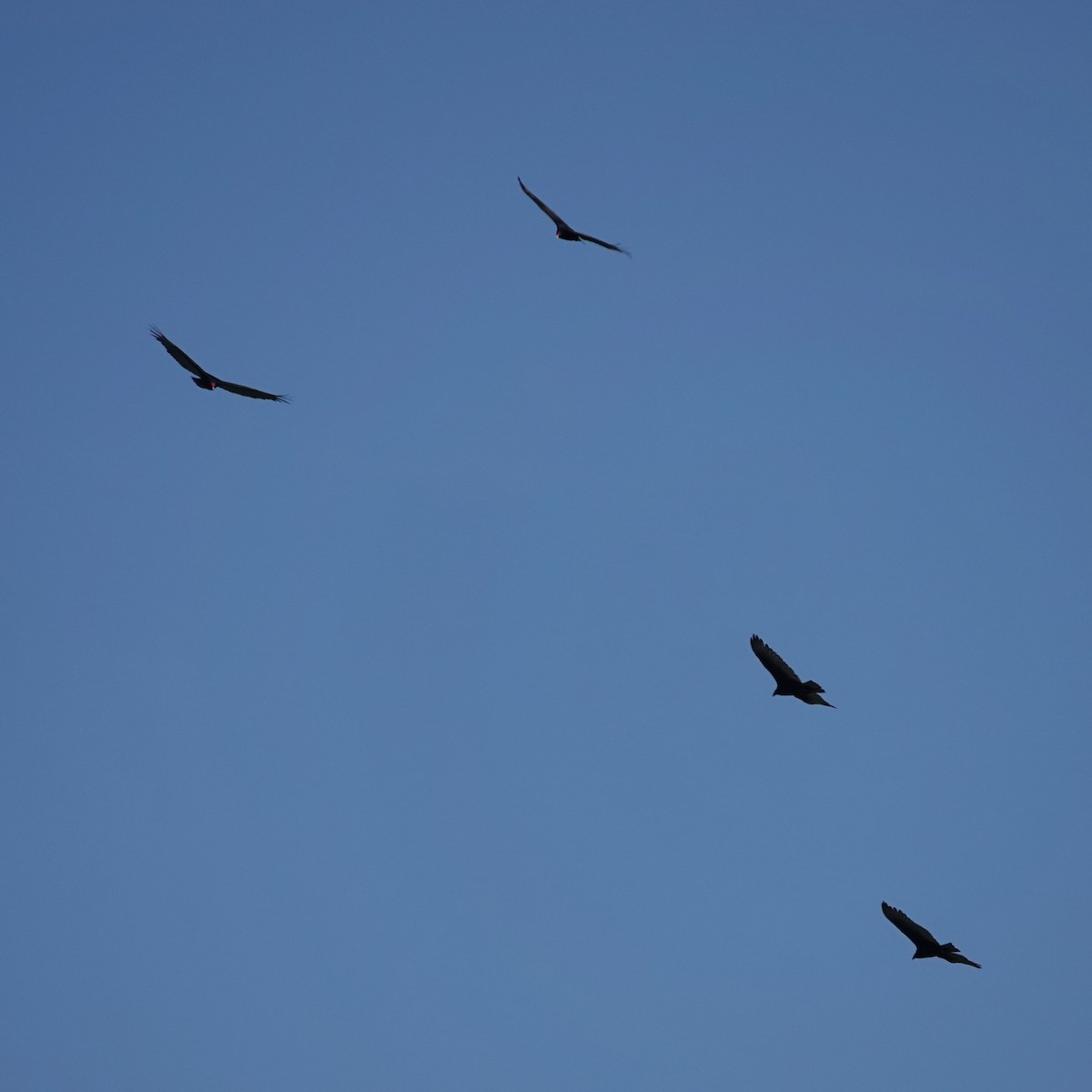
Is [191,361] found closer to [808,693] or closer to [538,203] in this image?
[538,203]

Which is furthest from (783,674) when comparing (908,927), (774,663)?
(908,927)

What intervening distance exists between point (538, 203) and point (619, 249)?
4.37m

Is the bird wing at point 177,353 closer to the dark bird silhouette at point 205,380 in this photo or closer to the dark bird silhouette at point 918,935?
the dark bird silhouette at point 205,380

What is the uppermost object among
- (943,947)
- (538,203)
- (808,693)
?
(538,203)

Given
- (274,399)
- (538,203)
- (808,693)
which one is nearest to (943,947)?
(808,693)

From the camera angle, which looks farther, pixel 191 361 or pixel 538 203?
pixel 538 203

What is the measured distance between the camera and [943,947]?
39812 millimetres

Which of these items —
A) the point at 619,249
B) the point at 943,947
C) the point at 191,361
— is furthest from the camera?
the point at 619,249

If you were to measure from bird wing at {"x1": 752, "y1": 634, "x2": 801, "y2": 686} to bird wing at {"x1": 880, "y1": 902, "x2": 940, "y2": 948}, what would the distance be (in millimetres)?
6694

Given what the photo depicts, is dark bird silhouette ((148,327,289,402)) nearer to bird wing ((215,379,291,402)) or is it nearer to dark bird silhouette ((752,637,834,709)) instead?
bird wing ((215,379,291,402))

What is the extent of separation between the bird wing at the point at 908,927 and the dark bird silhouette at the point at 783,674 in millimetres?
5898

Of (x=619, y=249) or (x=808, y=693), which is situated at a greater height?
(x=619, y=249)

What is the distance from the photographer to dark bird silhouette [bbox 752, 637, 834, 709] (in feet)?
131

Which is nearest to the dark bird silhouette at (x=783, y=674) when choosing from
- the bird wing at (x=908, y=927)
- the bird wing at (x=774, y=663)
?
the bird wing at (x=774, y=663)
